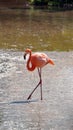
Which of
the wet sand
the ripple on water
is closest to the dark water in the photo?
the ripple on water

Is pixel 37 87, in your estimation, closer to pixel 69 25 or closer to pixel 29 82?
pixel 29 82

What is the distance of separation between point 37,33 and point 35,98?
10.3 meters

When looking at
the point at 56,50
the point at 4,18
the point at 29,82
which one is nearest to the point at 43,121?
the point at 29,82

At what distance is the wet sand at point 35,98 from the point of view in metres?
6.87

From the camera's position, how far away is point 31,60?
809cm

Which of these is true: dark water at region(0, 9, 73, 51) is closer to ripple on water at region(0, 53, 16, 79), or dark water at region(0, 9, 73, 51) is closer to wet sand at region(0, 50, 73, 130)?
ripple on water at region(0, 53, 16, 79)

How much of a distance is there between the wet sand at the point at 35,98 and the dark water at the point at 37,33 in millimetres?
3222

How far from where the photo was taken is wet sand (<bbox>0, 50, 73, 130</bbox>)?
22.5 ft

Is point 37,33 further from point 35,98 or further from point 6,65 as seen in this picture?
point 35,98

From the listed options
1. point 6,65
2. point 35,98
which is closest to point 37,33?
point 6,65

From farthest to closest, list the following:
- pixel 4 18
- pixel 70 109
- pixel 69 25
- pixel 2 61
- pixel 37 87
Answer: pixel 4 18
pixel 69 25
pixel 2 61
pixel 37 87
pixel 70 109

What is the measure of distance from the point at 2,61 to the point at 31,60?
3.66 m

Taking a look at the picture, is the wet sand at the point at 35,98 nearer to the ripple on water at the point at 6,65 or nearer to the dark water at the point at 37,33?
the ripple on water at the point at 6,65

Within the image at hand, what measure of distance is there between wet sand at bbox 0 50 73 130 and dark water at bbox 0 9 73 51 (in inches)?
127
